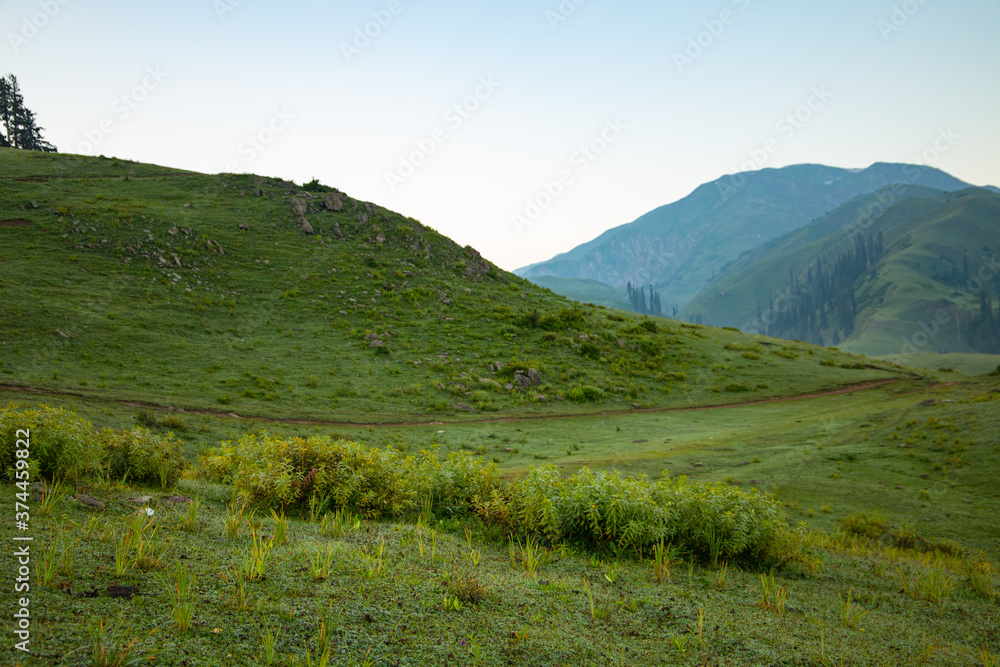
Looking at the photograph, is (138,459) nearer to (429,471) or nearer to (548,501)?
(429,471)

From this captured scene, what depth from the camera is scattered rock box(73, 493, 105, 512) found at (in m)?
8.09

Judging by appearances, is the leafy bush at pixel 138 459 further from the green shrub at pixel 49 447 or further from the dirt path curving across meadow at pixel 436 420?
the dirt path curving across meadow at pixel 436 420

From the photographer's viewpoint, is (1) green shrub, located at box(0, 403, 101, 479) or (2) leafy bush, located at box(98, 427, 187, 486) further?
(2) leafy bush, located at box(98, 427, 187, 486)

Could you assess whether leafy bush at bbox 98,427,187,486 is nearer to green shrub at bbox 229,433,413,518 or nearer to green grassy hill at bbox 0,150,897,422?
green shrub at bbox 229,433,413,518

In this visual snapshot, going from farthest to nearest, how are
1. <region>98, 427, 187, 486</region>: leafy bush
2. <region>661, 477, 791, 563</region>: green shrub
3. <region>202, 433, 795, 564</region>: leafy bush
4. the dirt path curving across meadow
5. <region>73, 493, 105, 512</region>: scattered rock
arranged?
the dirt path curving across meadow < <region>98, 427, 187, 486</region>: leafy bush < <region>202, 433, 795, 564</region>: leafy bush < <region>661, 477, 791, 563</region>: green shrub < <region>73, 493, 105, 512</region>: scattered rock

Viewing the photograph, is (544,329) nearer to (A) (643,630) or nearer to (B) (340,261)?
(B) (340,261)

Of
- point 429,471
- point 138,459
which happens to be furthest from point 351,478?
point 138,459

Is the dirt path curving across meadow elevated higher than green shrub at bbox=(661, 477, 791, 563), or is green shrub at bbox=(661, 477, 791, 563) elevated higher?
the dirt path curving across meadow

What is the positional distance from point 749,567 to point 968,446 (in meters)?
14.7

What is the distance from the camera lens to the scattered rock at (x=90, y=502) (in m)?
8.09

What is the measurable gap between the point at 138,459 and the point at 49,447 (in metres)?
1.55

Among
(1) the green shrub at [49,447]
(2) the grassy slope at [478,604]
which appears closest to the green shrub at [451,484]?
(2) the grassy slope at [478,604]

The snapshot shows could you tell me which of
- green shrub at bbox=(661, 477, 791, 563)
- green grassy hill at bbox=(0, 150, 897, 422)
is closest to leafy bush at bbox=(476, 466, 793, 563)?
green shrub at bbox=(661, 477, 791, 563)

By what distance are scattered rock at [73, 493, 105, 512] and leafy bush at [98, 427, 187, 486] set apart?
189cm
